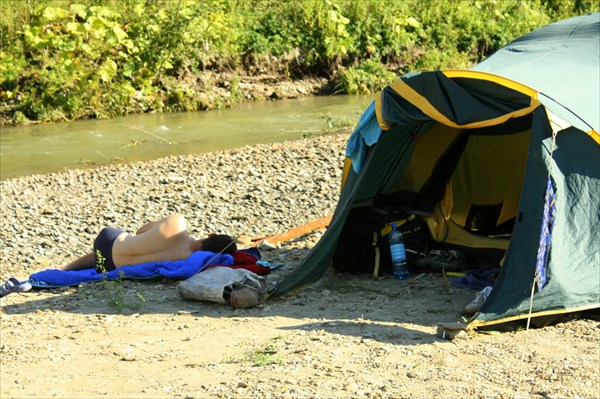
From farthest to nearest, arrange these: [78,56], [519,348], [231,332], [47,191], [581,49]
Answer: [78,56] < [47,191] < [581,49] < [231,332] < [519,348]

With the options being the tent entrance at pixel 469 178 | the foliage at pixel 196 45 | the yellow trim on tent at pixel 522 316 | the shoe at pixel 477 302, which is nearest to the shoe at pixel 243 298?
the shoe at pixel 477 302

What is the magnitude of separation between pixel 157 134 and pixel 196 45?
11.8ft

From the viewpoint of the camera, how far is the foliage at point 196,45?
1672 cm

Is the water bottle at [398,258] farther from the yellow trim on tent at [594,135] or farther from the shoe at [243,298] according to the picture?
the yellow trim on tent at [594,135]

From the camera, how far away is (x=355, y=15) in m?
20.8

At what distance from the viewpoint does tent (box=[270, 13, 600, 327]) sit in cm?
601

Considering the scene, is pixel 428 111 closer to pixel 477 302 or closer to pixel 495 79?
pixel 495 79

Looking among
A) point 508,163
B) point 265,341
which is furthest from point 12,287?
point 508,163

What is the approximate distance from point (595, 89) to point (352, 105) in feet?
35.9

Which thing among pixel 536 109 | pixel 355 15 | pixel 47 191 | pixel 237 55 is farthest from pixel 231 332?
pixel 355 15

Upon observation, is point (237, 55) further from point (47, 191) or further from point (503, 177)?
point (503, 177)

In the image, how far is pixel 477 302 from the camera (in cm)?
624

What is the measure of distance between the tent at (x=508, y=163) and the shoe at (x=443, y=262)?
234 mm

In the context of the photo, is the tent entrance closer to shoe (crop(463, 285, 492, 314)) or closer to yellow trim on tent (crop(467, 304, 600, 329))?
shoe (crop(463, 285, 492, 314))
